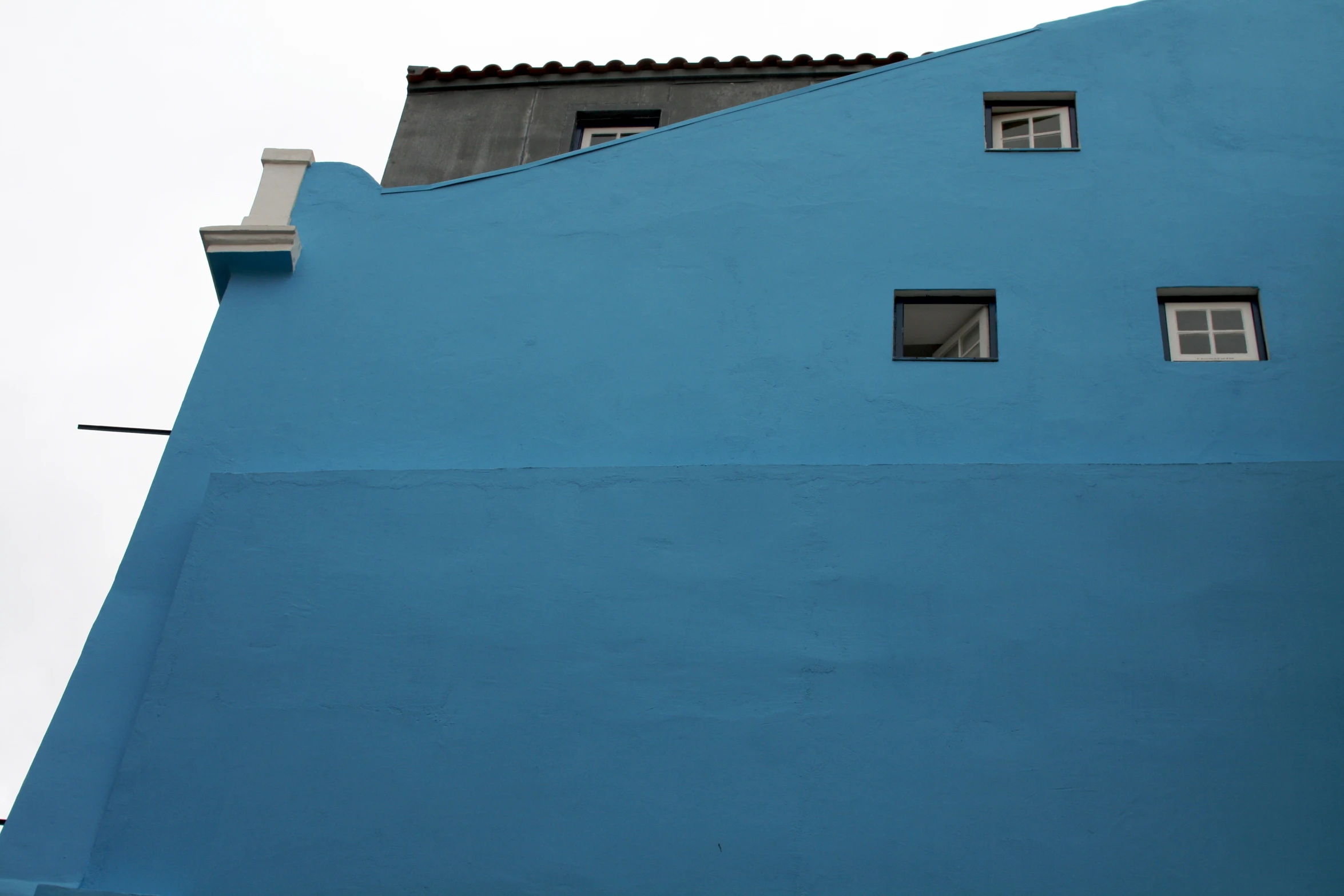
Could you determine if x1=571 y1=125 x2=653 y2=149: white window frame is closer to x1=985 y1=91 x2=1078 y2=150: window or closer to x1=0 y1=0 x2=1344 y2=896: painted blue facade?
x1=0 y1=0 x2=1344 y2=896: painted blue facade

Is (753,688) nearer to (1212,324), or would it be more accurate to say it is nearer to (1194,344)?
(1194,344)

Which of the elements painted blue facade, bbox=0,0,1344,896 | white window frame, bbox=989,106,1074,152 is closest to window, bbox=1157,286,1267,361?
painted blue facade, bbox=0,0,1344,896

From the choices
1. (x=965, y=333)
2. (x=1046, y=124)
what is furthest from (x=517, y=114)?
(x=965, y=333)

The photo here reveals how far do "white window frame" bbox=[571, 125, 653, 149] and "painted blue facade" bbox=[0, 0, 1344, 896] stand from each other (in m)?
2.67

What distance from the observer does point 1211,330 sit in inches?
377

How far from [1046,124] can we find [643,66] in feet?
16.0

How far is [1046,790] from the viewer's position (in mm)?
7523

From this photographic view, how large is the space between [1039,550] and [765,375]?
102 inches

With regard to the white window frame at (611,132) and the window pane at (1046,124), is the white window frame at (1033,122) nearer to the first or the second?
the window pane at (1046,124)

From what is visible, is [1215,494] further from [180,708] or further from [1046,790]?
[180,708]

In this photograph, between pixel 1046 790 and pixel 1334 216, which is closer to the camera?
pixel 1046 790

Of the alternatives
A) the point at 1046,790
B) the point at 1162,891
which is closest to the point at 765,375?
the point at 1046,790

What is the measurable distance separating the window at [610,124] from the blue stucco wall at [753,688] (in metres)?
5.94

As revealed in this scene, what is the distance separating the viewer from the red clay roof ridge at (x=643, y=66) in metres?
13.4
